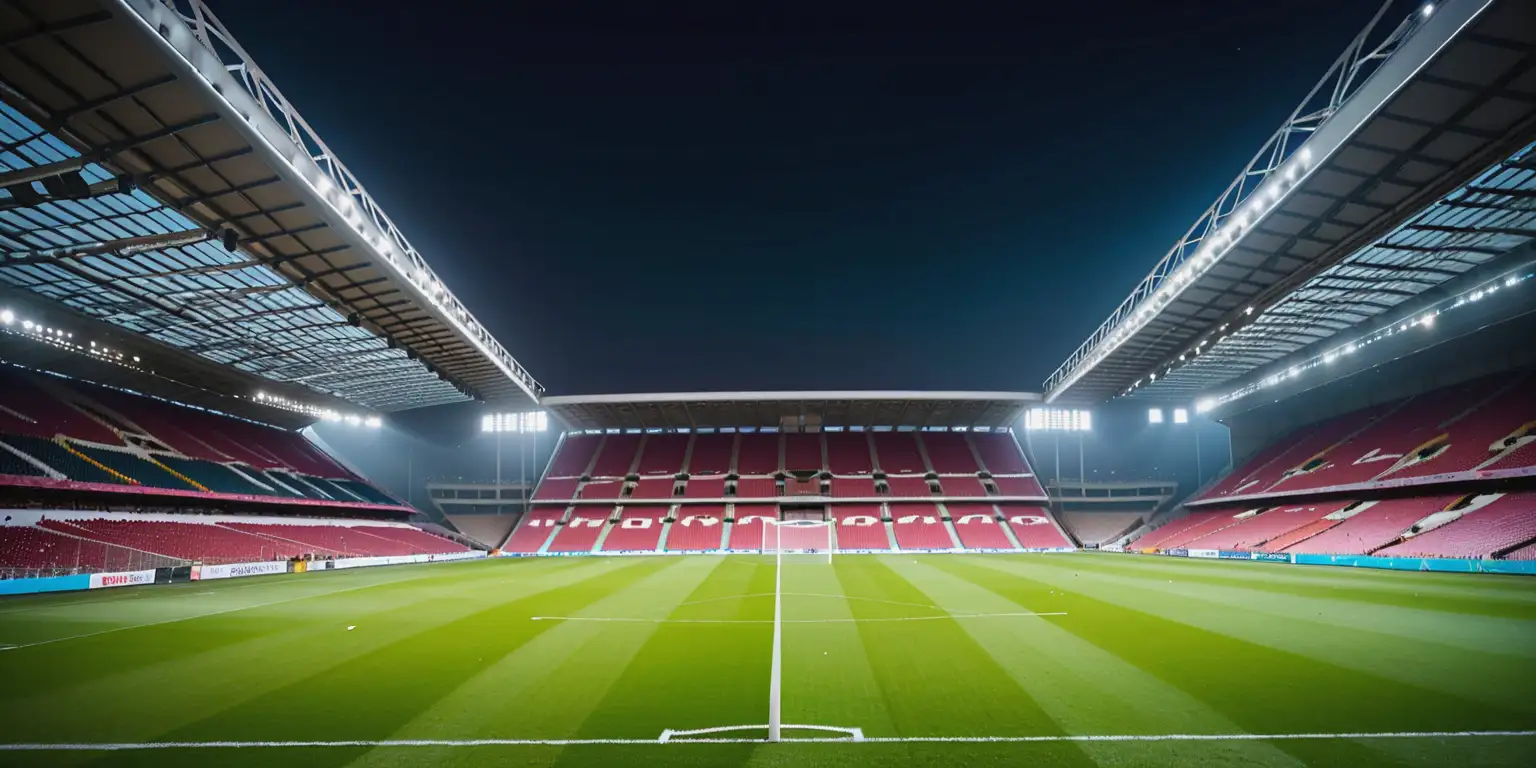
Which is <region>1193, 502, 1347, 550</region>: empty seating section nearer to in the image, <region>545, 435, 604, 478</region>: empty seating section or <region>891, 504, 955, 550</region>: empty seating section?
<region>891, 504, 955, 550</region>: empty seating section

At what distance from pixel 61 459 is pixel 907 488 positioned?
45405 millimetres

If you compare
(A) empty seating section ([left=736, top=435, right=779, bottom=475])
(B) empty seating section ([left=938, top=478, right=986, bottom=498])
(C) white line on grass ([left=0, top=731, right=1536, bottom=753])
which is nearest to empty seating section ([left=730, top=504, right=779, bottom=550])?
(A) empty seating section ([left=736, top=435, right=779, bottom=475])

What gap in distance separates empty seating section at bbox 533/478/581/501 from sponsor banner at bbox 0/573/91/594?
31.4m

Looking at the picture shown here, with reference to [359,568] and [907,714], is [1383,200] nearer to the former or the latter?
[907,714]

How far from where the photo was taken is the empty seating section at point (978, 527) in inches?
1858

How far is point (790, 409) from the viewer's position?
180 feet

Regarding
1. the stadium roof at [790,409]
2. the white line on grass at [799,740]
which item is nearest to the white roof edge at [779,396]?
A: the stadium roof at [790,409]

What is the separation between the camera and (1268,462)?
4269 centimetres

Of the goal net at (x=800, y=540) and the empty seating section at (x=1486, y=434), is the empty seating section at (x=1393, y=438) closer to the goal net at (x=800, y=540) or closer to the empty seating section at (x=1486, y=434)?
the empty seating section at (x=1486, y=434)

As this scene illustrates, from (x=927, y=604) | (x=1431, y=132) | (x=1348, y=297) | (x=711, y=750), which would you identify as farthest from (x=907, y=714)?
(x=1348, y=297)

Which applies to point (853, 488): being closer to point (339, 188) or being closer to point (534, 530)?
point (534, 530)

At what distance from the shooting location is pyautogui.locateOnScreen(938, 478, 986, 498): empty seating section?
52.3 m

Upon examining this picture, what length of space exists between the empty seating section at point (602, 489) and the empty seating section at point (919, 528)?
2027cm

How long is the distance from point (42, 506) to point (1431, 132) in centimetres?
4384
